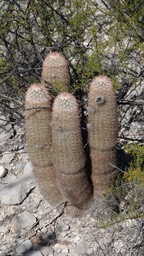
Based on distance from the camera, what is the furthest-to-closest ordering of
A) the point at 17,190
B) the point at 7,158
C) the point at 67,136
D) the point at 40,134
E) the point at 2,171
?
the point at 7,158, the point at 2,171, the point at 17,190, the point at 40,134, the point at 67,136

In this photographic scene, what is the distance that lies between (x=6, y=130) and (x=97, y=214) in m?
1.75

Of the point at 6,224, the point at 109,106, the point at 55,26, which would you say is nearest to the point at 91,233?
the point at 6,224

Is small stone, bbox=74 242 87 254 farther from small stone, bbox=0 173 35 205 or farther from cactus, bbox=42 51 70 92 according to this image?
cactus, bbox=42 51 70 92

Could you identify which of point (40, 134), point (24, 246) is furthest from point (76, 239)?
point (40, 134)

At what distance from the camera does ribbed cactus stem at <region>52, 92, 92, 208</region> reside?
4738 mm

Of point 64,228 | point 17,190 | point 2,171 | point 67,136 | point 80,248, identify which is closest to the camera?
point 67,136

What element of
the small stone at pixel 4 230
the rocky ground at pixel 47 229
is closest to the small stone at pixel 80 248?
the rocky ground at pixel 47 229

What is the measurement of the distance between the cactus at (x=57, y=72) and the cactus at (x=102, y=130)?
360 mm

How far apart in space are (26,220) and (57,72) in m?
1.42

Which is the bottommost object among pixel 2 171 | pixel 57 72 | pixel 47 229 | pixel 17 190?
pixel 47 229

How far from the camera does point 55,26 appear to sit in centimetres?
629

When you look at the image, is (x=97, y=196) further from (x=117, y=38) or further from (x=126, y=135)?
(x=117, y=38)

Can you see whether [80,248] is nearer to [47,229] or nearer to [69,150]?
[47,229]

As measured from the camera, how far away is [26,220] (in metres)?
5.55
